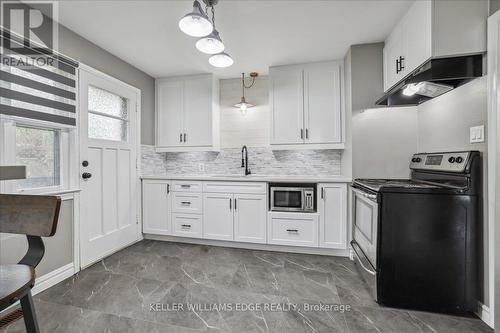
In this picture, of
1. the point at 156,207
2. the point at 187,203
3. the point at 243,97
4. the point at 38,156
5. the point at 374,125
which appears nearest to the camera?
the point at 38,156

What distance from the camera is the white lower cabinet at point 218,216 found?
297 centimetres

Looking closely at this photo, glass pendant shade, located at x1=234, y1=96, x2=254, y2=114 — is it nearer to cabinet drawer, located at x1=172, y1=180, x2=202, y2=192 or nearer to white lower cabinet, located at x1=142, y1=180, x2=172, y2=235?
cabinet drawer, located at x1=172, y1=180, x2=202, y2=192

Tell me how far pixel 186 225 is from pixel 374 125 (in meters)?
2.64

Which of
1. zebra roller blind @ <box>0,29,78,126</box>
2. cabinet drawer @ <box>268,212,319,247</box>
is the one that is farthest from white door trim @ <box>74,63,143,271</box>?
cabinet drawer @ <box>268,212,319,247</box>

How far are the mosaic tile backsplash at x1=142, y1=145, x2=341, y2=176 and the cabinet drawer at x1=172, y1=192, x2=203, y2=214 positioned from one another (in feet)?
2.35

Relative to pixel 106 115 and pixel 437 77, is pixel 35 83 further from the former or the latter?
pixel 437 77

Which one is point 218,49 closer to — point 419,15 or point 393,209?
point 419,15

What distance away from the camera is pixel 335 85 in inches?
117

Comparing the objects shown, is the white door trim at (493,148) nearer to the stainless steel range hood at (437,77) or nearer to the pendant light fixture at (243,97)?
the stainless steel range hood at (437,77)

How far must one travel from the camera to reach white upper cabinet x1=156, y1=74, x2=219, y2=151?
11.4ft

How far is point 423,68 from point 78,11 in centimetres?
296

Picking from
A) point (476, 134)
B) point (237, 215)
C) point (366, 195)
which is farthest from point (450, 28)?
point (237, 215)

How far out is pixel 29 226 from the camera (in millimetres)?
1100

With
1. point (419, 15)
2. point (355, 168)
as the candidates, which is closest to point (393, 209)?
point (355, 168)
